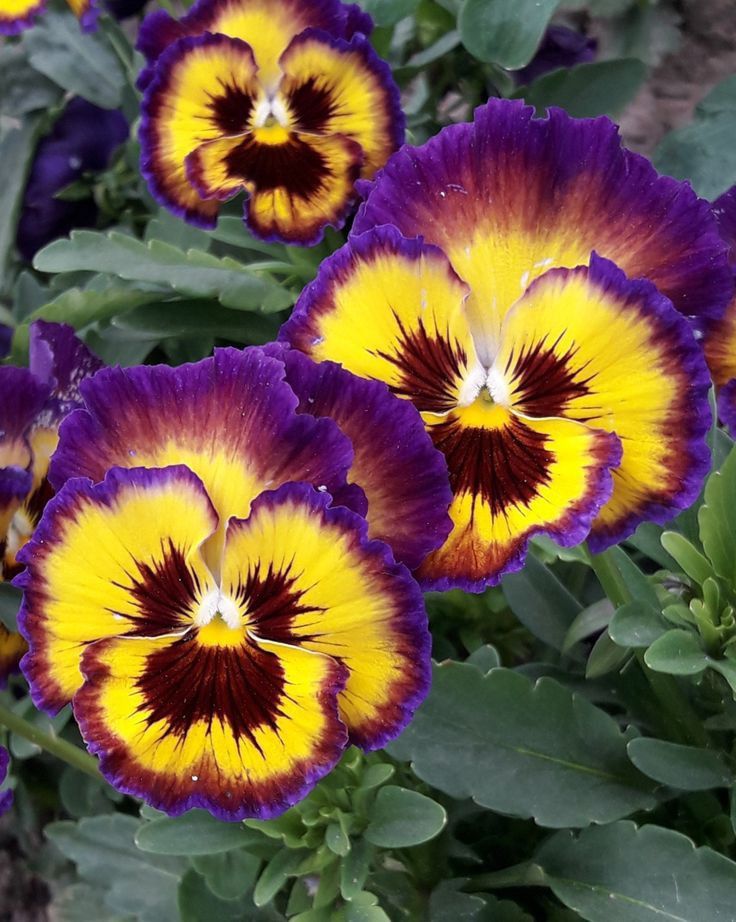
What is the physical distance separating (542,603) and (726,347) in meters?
0.33

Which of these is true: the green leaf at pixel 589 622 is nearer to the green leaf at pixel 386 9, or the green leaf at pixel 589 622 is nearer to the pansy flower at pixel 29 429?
the pansy flower at pixel 29 429

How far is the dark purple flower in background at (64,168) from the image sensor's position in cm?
153

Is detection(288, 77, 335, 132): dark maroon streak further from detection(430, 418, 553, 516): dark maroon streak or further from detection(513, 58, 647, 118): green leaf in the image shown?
detection(430, 418, 553, 516): dark maroon streak

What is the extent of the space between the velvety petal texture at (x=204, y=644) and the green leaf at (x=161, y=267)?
1.66 feet

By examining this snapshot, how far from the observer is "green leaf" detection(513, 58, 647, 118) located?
128cm

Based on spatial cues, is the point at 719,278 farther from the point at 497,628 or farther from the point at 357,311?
the point at 497,628

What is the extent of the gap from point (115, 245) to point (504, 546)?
0.64 metres

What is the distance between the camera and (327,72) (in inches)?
40.8

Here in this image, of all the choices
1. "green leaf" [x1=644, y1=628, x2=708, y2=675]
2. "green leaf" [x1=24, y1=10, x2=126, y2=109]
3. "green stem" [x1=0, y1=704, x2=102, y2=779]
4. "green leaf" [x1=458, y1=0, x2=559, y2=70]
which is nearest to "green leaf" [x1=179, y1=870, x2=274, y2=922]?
"green stem" [x1=0, y1=704, x2=102, y2=779]

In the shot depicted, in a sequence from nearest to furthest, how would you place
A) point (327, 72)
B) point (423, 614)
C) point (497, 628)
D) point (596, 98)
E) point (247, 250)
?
point (423, 614) → point (327, 72) → point (497, 628) → point (596, 98) → point (247, 250)

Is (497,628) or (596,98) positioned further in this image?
(596,98)

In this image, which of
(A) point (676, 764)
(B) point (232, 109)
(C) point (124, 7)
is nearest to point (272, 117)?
(B) point (232, 109)

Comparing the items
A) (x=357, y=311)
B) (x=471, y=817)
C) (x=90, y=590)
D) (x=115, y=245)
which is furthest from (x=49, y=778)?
(x=357, y=311)

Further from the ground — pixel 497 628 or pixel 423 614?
pixel 423 614
